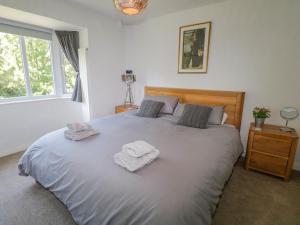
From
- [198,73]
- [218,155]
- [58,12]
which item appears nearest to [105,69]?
[58,12]

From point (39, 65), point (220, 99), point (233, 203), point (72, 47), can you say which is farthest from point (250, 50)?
point (39, 65)

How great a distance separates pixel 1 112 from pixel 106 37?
227 centimetres

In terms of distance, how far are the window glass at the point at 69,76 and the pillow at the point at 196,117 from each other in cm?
251

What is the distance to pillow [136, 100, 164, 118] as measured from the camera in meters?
2.85

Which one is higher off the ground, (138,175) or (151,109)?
(151,109)

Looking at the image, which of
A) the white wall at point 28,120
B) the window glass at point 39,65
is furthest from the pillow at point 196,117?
the window glass at point 39,65

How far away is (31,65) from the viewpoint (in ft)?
10.2

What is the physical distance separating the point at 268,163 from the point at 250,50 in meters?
1.61

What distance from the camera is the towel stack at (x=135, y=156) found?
1.29 m

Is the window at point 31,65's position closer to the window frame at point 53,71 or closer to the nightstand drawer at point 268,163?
the window frame at point 53,71

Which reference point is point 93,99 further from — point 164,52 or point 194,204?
point 194,204

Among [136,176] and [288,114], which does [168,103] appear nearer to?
[288,114]

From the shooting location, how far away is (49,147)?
67.7 inches

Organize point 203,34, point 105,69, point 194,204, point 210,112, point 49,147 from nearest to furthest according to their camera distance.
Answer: point 194,204, point 49,147, point 210,112, point 203,34, point 105,69
